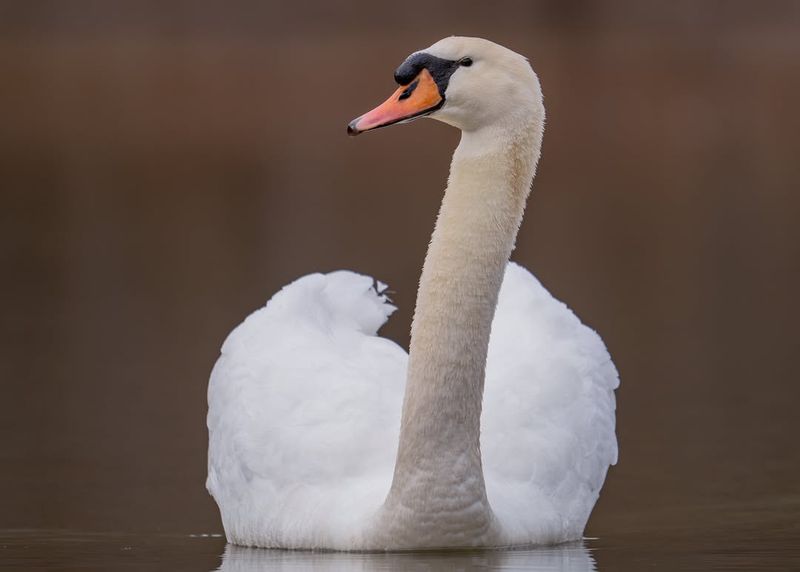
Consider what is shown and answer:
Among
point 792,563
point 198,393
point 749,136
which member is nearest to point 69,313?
point 198,393

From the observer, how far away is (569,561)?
6066 millimetres

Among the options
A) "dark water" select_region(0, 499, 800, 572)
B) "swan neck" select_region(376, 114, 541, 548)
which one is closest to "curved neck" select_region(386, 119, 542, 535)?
→ "swan neck" select_region(376, 114, 541, 548)

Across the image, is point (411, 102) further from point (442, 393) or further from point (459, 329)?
point (442, 393)

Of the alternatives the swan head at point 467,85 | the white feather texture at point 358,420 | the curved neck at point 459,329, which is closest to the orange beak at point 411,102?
the swan head at point 467,85

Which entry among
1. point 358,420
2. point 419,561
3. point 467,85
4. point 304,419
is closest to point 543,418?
point 358,420

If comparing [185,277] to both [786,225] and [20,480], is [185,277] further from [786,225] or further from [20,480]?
[20,480]

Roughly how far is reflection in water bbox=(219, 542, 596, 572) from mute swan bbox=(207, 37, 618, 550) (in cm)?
4

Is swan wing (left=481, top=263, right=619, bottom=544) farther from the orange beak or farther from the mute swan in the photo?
the orange beak

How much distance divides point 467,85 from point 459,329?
69 cm

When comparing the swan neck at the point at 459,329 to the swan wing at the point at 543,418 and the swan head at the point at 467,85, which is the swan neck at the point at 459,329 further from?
the swan wing at the point at 543,418

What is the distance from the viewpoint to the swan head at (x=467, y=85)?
19.4ft

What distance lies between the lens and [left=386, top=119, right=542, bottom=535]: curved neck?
6.01 metres

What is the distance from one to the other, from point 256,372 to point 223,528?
519 mm

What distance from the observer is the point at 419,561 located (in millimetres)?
5930
